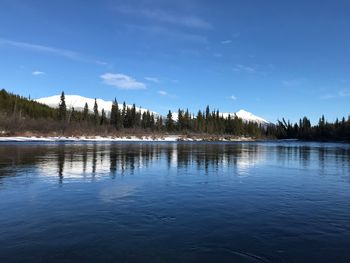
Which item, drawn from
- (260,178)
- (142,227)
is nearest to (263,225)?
(142,227)

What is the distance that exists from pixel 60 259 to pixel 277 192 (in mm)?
12979

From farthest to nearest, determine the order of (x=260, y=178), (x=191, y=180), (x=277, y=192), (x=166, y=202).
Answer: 1. (x=260, y=178)
2. (x=191, y=180)
3. (x=277, y=192)
4. (x=166, y=202)

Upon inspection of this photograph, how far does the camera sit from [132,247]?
377 inches

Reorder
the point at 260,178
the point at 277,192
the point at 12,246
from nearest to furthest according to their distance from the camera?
the point at 12,246 < the point at 277,192 < the point at 260,178

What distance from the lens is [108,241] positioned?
33.1 feet

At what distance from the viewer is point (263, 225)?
12.1 meters

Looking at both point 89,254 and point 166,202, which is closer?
point 89,254

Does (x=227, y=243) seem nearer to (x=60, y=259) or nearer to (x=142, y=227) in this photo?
(x=142, y=227)

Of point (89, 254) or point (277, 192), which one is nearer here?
point (89, 254)

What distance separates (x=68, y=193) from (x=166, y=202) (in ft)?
16.2

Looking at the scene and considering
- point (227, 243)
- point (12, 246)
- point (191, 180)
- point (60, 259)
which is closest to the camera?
point (60, 259)

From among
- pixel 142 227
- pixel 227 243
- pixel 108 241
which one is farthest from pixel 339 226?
pixel 108 241

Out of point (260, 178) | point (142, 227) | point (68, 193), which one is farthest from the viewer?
point (260, 178)

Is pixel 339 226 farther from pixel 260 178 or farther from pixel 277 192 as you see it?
pixel 260 178
